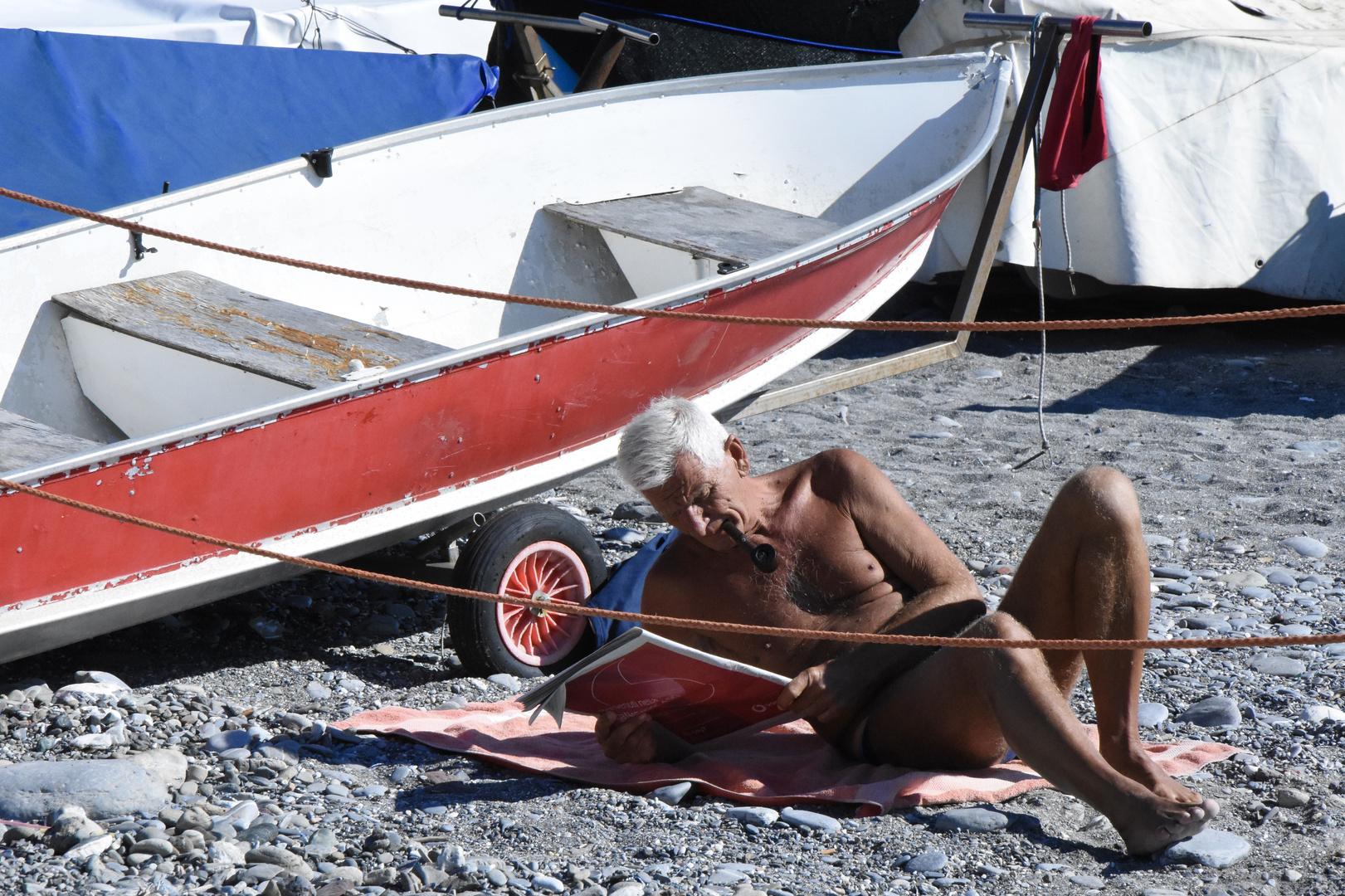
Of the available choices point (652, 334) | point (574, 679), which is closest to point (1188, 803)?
point (574, 679)

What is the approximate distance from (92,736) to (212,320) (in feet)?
5.41

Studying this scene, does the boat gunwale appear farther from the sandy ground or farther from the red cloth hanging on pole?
the sandy ground

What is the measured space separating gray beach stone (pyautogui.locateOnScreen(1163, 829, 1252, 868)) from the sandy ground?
0.02 meters

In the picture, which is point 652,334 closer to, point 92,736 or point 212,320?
point 212,320

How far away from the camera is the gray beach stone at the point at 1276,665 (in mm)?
3674

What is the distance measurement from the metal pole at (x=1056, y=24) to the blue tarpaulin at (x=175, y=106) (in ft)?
9.34

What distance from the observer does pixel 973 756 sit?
9.62 feet

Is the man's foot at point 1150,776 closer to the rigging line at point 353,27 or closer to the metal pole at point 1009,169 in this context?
the metal pole at point 1009,169

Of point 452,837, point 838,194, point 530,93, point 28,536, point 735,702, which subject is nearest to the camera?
point 452,837

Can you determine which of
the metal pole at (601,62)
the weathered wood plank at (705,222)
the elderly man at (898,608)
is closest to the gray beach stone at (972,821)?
the elderly man at (898,608)

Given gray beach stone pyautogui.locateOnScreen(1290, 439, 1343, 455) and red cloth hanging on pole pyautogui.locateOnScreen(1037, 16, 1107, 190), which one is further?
red cloth hanging on pole pyautogui.locateOnScreen(1037, 16, 1107, 190)

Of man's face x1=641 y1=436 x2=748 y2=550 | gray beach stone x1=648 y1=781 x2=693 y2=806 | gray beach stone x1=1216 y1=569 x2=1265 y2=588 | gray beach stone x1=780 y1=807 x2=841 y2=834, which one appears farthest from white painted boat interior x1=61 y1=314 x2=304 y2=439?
gray beach stone x1=1216 y1=569 x2=1265 y2=588

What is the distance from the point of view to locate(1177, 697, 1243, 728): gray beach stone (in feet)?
10.9

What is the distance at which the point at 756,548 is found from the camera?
120 inches
